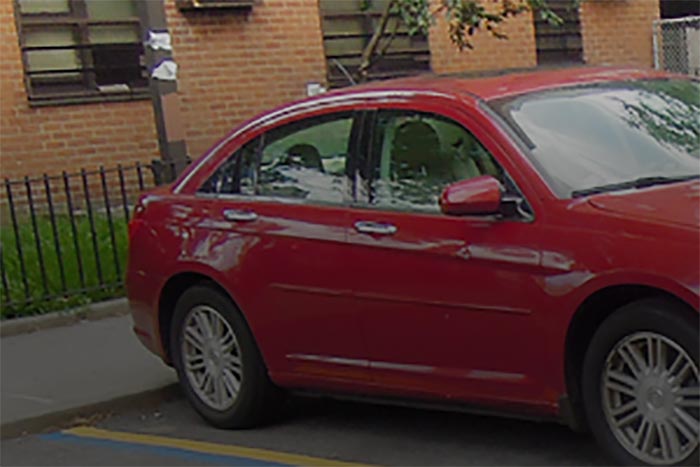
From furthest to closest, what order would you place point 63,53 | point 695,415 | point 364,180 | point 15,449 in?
1. point 63,53
2. point 15,449
3. point 364,180
4. point 695,415

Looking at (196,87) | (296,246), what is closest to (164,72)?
(196,87)

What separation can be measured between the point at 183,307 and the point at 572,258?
254cm

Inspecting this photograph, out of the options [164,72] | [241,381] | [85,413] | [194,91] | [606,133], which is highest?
[164,72]

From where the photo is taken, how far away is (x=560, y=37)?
16.2 m

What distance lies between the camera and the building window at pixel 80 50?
469 inches

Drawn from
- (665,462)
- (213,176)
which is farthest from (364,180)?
(665,462)

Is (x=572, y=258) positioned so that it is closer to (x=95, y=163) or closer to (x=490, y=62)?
(x=95, y=163)

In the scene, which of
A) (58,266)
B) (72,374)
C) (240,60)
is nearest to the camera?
(72,374)

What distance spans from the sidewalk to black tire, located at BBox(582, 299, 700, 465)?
3300mm

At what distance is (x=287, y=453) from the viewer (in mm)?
5863

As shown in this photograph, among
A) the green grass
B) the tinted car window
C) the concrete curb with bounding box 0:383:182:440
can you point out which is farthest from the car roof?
the green grass

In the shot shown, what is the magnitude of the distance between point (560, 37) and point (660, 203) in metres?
11.8

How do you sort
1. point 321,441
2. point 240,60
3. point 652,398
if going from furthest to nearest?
1. point 240,60
2. point 321,441
3. point 652,398

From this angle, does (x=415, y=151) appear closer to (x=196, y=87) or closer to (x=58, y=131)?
(x=58, y=131)
